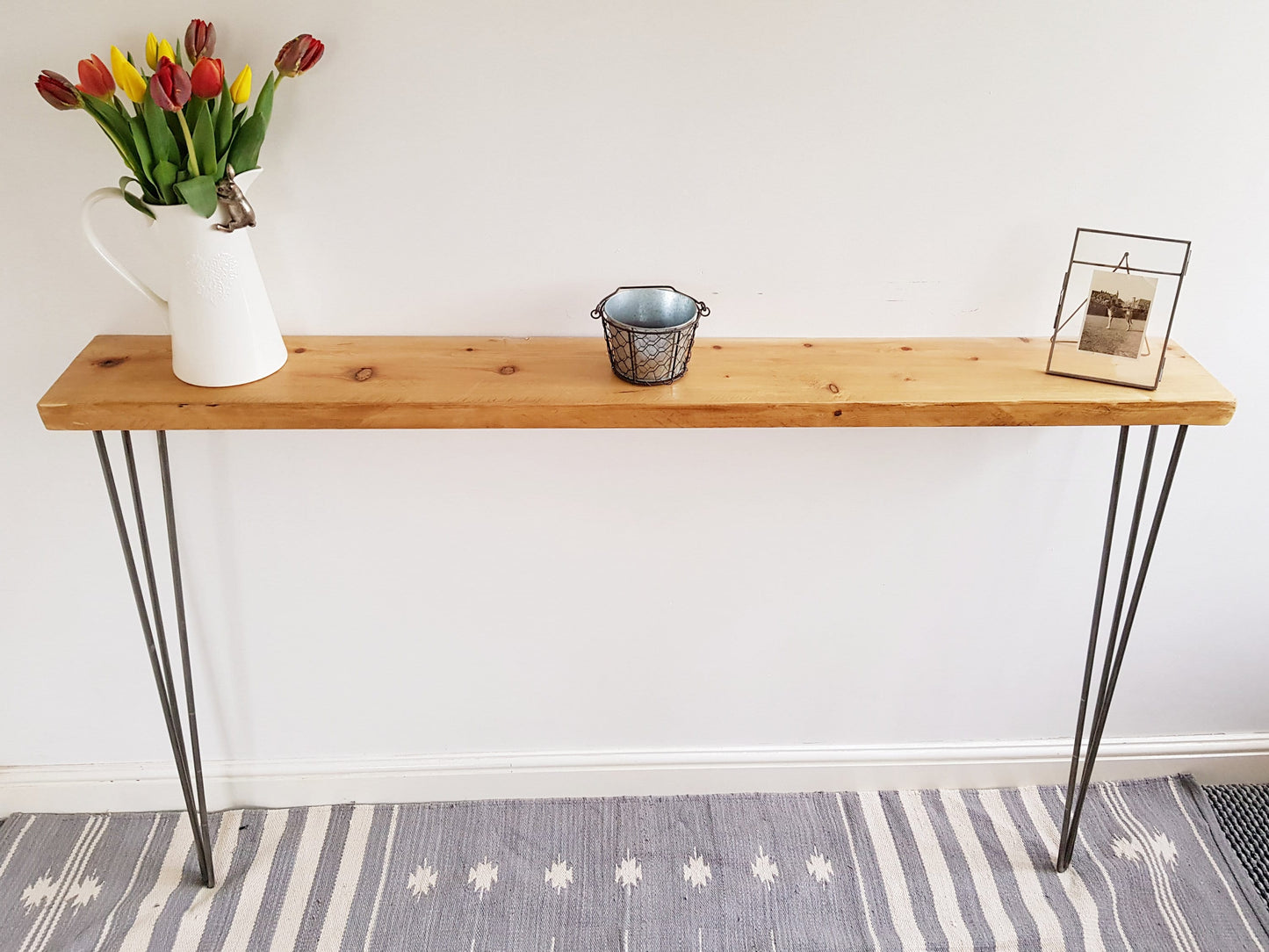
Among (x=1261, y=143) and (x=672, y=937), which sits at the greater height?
(x=1261, y=143)

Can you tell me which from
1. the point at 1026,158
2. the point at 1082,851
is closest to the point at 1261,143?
the point at 1026,158

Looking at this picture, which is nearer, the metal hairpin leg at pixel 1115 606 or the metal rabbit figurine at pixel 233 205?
the metal rabbit figurine at pixel 233 205

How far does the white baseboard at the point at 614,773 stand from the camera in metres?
1.59

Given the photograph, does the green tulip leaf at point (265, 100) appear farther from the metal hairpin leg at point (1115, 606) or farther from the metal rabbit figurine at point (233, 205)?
the metal hairpin leg at point (1115, 606)

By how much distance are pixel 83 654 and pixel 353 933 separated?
603 millimetres

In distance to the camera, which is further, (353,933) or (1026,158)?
(353,933)

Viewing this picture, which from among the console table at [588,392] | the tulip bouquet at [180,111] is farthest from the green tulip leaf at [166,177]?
the console table at [588,392]

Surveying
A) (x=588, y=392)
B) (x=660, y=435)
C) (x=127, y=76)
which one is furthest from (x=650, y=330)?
(x=127, y=76)

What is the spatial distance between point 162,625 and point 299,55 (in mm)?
801

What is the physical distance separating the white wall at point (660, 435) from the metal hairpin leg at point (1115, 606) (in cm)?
8

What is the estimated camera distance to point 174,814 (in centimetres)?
162

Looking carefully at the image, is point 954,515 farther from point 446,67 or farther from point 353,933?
point 353,933

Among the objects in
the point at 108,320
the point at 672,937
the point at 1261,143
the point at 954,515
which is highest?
the point at 1261,143

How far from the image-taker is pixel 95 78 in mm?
927
